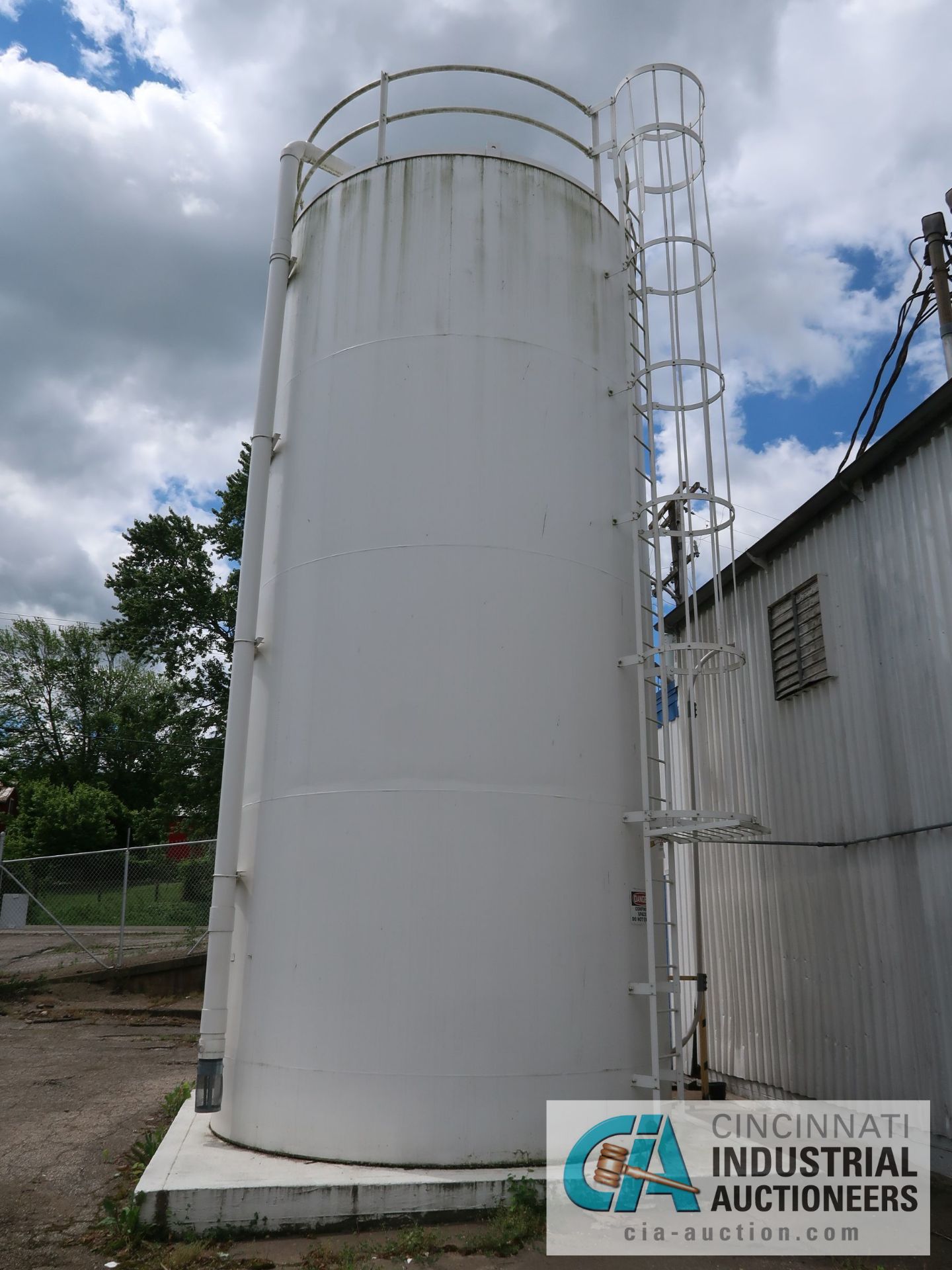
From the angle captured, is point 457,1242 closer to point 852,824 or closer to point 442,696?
point 442,696

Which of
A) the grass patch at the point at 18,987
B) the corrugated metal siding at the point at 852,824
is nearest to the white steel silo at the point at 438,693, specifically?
the corrugated metal siding at the point at 852,824

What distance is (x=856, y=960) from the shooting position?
9.02m

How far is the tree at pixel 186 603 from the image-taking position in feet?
87.9

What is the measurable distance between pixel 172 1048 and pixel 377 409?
31.5 feet

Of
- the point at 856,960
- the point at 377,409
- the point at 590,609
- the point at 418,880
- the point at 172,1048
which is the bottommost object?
the point at 172,1048

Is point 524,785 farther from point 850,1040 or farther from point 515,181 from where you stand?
point 515,181

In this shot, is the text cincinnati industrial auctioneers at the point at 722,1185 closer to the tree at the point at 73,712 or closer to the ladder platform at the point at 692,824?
the ladder platform at the point at 692,824

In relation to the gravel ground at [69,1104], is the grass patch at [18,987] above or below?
above

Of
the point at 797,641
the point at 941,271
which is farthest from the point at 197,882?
the point at 941,271

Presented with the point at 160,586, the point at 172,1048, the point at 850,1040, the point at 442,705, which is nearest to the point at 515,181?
the point at 442,705

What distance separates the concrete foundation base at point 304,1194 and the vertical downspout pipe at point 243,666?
99 centimetres

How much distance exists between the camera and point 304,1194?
6020 millimetres

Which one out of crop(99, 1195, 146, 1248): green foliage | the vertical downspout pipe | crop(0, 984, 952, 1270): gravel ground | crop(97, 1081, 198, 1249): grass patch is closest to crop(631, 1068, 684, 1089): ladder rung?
crop(0, 984, 952, 1270): gravel ground

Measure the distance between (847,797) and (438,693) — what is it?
472cm
